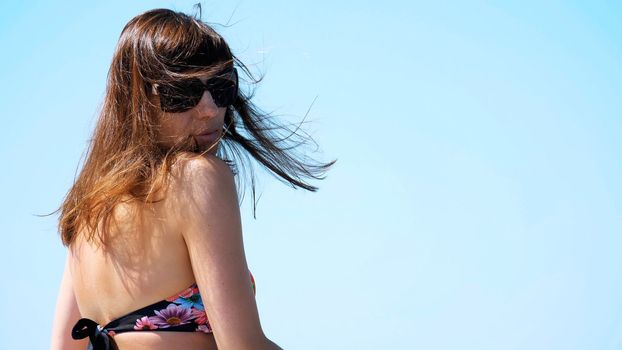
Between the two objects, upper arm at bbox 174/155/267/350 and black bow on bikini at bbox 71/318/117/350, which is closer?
upper arm at bbox 174/155/267/350

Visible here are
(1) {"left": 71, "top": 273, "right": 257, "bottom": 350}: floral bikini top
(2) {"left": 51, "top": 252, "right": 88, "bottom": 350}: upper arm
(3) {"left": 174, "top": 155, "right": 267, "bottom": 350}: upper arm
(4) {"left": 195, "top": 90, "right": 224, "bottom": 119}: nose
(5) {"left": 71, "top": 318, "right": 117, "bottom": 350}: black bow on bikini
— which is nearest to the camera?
(3) {"left": 174, "top": 155, "right": 267, "bottom": 350}: upper arm

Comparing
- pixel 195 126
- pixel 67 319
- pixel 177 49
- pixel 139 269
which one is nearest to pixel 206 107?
pixel 195 126

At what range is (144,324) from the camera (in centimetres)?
279

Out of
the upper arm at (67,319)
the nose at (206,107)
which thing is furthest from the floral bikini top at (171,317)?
the nose at (206,107)

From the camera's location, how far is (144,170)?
276cm

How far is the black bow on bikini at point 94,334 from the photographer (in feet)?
9.52

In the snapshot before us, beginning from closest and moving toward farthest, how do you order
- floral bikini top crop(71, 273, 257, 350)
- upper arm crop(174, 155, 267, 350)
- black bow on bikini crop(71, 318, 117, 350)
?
upper arm crop(174, 155, 267, 350)
floral bikini top crop(71, 273, 257, 350)
black bow on bikini crop(71, 318, 117, 350)

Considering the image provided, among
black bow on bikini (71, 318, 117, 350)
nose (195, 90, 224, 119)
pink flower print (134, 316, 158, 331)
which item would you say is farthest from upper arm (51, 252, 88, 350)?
nose (195, 90, 224, 119)

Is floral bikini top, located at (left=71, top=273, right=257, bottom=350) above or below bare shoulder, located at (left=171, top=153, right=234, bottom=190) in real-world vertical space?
below

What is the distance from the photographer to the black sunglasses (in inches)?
116

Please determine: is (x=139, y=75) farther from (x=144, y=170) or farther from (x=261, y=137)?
(x=261, y=137)

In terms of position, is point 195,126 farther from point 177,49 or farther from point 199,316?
point 199,316

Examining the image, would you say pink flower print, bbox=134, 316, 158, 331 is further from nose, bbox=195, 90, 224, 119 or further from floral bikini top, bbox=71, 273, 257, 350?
nose, bbox=195, 90, 224, 119

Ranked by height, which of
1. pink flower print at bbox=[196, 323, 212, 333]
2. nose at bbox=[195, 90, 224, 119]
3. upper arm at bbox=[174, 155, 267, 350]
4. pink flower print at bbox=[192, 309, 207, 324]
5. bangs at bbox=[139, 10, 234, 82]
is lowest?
pink flower print at bbox=[196, 323, 212, 333]
